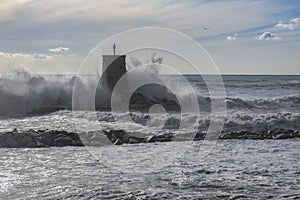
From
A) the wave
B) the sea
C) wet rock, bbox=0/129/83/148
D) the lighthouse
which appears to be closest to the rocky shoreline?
wet rock, bbox=0/129/83/148

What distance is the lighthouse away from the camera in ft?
61.1

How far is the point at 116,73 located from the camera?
771 inches

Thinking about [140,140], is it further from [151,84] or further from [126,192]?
[151,84]

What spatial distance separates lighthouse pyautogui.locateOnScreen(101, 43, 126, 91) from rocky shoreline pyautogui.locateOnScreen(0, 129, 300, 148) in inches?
295

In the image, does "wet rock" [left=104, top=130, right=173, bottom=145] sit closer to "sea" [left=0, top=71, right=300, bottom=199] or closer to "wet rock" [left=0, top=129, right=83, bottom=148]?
"sea" [left=0, top=71, right=300, bottom=199]

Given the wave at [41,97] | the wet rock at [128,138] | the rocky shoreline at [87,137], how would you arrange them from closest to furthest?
1. the rocky shoreline at [87,137]
2. the wet rock at [128,138]
3. the wave at [41,97]

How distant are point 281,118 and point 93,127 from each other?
6310mm

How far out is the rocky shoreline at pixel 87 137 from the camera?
10.0 meters

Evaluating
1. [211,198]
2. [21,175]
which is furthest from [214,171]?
[21,175]

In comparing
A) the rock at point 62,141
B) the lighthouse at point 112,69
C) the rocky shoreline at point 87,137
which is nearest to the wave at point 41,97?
the lighthouse at point 112,69

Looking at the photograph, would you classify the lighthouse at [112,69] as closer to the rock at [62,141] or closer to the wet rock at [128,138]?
the wet rock at [128,138]

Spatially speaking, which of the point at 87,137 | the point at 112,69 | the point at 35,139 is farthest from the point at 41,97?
the point at 35,139

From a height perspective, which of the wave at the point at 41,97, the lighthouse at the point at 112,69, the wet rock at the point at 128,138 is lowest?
the wet rock at the point at 128,138

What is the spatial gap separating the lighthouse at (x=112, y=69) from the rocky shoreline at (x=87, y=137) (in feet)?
24.6
